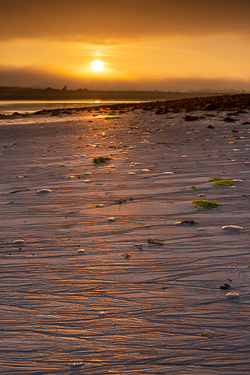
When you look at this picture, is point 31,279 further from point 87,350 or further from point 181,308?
point 181,308

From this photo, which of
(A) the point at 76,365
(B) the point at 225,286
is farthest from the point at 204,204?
(A) the point at 76,365

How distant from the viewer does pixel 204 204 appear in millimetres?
4711

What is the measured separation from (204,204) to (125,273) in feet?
7.22

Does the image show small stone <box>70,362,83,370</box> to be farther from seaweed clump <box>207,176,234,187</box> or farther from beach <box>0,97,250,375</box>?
seaweed clump <box>207,176,234,187</box>

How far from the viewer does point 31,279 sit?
306 centimetres

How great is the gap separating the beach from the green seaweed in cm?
8

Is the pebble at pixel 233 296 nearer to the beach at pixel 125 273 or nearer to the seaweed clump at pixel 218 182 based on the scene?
the beach at pixel 125 273

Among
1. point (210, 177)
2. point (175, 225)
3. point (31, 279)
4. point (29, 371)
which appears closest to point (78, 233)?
point (31, 279)

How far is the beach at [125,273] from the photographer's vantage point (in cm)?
219

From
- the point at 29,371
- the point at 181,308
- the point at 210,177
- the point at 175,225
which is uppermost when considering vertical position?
the point at 210,177

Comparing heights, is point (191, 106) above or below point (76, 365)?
above

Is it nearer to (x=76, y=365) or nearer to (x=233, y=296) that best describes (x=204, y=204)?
(x=233, y=296)

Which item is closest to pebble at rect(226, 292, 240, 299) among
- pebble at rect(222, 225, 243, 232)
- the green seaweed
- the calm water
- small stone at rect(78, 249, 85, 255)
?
pebble at rect(222, 225, 243, 232)

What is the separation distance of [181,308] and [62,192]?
3.64m
